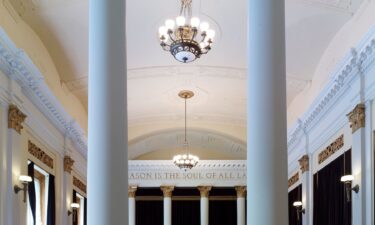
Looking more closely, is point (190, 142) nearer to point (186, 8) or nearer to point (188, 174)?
point (188, 174)

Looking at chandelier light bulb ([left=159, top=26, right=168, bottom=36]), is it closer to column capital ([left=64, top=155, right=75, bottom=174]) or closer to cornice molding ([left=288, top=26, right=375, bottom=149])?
cornice molding ([left=288, top=26, right=375, bottom=149])

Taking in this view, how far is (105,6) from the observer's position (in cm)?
469

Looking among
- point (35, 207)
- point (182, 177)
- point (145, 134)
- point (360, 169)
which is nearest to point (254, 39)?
point (360, 169)

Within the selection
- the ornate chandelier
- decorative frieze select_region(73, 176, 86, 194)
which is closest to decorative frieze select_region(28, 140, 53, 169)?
decorative frieze select_region(73, 176, 86, 194)

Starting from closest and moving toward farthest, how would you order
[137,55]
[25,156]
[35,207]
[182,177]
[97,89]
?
[97,89] → [25,156] → [35,207] → [137,55] → [182,177]

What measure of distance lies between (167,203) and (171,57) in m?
7.33

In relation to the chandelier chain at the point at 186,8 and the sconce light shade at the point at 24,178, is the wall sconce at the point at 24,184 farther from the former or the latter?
the chandelier chain at the point at 186,8

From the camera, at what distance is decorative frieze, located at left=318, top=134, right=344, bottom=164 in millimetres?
10062

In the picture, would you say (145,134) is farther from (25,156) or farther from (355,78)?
(355,78)

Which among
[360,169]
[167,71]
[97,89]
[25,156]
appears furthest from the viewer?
[167,71]

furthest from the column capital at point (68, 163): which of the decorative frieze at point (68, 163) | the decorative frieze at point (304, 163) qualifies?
the decorative frieze at point (304, 163)

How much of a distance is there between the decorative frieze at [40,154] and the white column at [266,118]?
6235 millimetres

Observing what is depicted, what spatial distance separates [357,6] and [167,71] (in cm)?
494

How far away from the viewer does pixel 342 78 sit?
924cm
